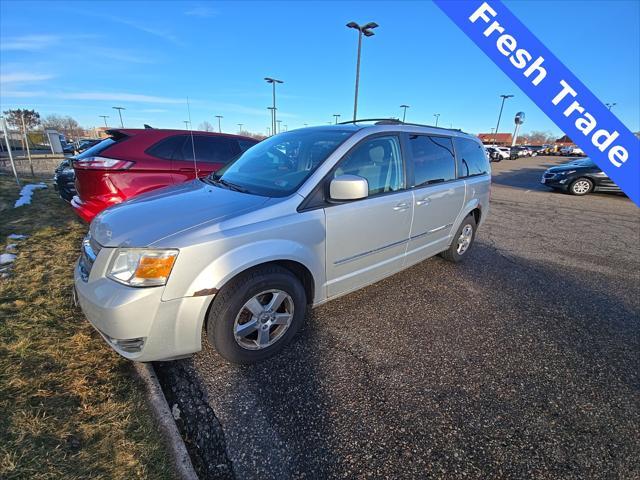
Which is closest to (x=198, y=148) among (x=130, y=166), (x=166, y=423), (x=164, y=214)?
(x=130, y=166)

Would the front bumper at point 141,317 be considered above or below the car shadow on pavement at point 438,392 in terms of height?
above

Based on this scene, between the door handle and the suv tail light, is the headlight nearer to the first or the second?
the door handle

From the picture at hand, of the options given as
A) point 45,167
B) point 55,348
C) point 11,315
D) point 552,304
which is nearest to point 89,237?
point 55,348

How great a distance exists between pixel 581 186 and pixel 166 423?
592 inches

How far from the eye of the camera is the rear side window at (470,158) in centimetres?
408

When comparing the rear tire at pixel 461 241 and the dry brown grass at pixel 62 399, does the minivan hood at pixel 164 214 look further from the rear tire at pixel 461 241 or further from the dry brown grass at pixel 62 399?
the rear tire at pixel 461 241

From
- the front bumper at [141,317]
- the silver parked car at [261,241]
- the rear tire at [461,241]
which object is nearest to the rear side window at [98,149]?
the silver parked car at [261,241]

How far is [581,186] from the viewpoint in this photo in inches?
461

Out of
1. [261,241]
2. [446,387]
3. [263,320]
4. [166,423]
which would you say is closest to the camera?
[166,423]

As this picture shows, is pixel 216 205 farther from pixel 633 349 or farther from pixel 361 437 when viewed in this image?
pixel 633 349

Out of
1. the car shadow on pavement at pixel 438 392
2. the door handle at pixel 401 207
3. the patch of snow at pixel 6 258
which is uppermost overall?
the door handle at pixel 401 207

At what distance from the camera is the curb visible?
153 cm

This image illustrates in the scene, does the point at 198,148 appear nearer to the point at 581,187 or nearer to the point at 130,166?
the point at 130,166

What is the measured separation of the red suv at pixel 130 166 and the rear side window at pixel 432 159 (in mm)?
3006
